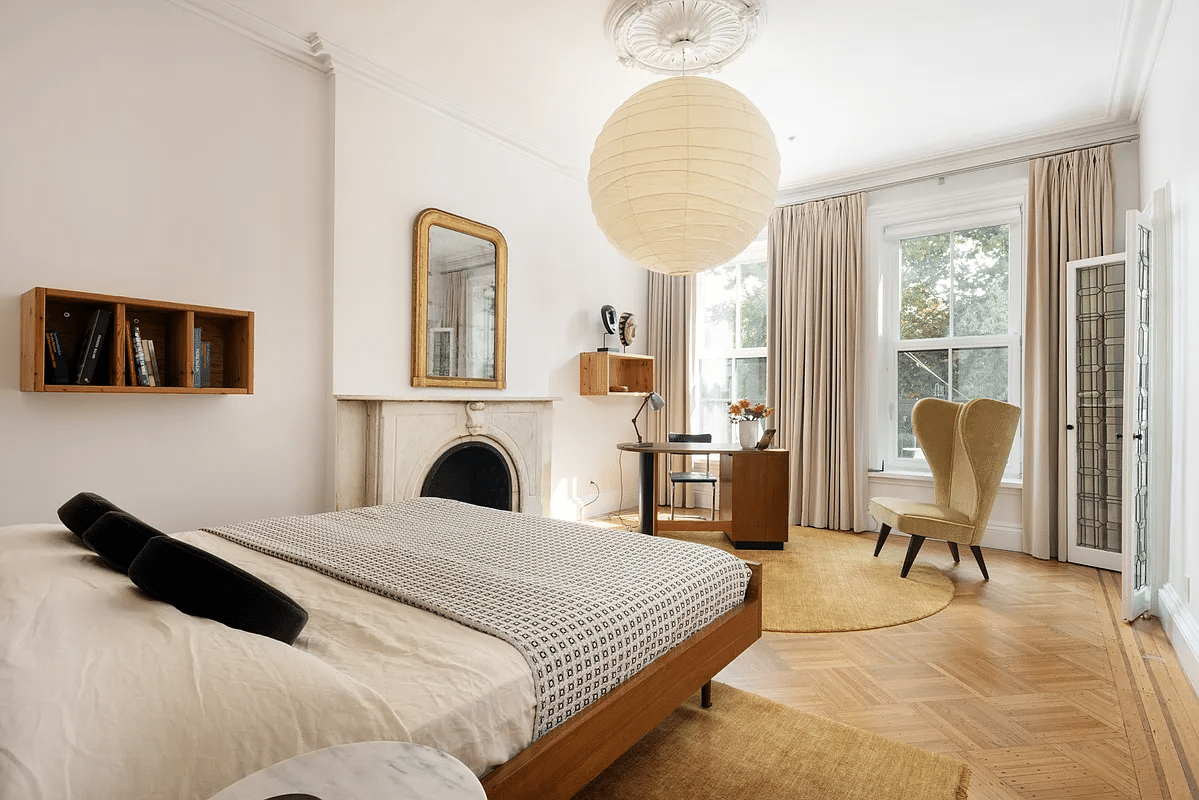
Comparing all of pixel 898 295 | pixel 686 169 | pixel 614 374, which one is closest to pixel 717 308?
pixel 614 374

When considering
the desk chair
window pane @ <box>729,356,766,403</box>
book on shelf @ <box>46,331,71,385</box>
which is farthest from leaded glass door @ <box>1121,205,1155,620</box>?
book on shelf @ <box>46,331,71,385</box>

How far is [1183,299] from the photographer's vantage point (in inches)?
106

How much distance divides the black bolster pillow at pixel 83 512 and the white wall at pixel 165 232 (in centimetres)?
87

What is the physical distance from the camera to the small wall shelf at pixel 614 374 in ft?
17.0

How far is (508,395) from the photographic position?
449 cm

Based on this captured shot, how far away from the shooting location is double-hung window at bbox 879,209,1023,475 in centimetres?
466

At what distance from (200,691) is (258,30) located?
336cm

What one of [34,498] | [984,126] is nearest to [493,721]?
[34,498]

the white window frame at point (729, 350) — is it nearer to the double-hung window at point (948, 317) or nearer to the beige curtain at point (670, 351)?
the beige curtain at point (670, 351)

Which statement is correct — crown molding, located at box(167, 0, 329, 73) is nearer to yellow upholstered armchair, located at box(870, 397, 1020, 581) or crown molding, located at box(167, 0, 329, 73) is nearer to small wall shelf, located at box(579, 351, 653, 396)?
small wall shelf, located at box(579, 351, 653, 396)

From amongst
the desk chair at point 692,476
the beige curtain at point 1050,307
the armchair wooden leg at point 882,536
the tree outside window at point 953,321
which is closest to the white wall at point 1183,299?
the beige curtain at point 1050,307

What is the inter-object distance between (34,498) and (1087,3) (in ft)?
16.7

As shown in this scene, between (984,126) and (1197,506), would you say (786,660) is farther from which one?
(984,126)

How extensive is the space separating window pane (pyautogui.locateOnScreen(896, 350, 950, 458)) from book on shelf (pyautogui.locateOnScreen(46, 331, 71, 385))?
16.9ft
